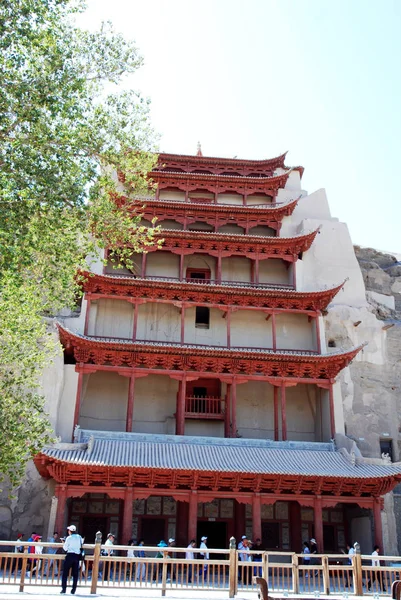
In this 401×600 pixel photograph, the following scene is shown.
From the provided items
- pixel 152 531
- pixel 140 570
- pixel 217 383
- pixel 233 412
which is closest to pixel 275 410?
pixel 233 412

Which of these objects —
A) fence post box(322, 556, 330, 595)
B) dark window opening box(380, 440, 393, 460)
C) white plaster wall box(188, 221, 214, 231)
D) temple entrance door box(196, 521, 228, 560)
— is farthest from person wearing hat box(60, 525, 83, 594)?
white plaster wall box(188, 221, 214, 231)

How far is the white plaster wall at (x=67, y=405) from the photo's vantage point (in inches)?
797

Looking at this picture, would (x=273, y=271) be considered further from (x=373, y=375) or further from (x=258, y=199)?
(x=373, y=375)

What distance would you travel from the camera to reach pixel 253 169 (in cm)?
3069

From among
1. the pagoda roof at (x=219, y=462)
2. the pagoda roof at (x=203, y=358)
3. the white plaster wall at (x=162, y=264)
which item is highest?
the white plaster wall at (x=162, y=264)

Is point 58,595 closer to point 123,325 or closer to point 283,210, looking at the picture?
point 123,325

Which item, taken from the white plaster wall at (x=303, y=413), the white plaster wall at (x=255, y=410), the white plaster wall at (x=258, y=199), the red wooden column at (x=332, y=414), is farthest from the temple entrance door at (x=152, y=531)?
the white plaster wall at (x=258, y=199)

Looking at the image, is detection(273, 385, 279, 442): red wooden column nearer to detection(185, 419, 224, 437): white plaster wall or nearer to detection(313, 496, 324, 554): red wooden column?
detection(185, 419, 224, 437): white plaster wall

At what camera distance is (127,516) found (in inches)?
694

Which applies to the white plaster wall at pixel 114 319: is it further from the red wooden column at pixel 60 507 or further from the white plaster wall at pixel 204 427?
the red wooden column at pixel 60 507

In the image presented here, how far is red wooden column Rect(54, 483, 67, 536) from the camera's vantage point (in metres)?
17.1

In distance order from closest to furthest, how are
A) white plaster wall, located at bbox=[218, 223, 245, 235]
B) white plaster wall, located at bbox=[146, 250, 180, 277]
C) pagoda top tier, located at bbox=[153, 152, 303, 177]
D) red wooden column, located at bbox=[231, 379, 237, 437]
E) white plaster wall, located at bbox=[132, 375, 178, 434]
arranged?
red wooden column, located at bbox=[231, 379, 237, 437], white plaster wall, located at bbox=[132, 375, 178, 434], white plaster wall, located at bbox=[146, 250, 180, 277], white plaster wall, located at bbox=[218, 223, 245, 235], pagoda top tier, located at bbox=[153, 152, 303, 177]

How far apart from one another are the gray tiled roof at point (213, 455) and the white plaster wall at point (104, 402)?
267 centimetres

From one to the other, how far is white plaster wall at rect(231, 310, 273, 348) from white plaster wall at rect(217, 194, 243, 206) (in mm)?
6843
